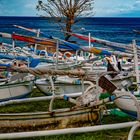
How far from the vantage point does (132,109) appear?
9.27m

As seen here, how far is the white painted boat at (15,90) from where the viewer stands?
12.8 meters

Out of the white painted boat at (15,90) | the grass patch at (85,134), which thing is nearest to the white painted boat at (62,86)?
the white painted boat at (15,90)

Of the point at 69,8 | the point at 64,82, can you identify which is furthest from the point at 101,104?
the point at 69,8

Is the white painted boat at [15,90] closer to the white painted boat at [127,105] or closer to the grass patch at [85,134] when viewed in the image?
the grass patch at [85,134]

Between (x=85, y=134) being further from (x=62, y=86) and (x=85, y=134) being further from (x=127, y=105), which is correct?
(x=62, y=86)

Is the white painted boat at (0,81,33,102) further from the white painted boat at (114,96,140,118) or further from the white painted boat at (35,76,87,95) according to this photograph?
the white painted boat at (114,96,140,118)

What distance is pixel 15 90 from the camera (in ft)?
42.7

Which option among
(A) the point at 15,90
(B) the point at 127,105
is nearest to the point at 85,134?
(B) the point at 127,105

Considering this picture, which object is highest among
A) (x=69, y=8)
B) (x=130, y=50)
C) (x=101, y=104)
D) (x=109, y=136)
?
(x=69, y=8)

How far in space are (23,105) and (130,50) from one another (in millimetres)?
3375

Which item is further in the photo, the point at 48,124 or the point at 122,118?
the point at 122,118

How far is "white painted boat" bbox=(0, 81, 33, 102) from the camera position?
12.8 metres

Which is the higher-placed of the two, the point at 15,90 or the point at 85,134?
the point at 15,90

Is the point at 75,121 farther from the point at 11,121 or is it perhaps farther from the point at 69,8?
the point at 69,8
